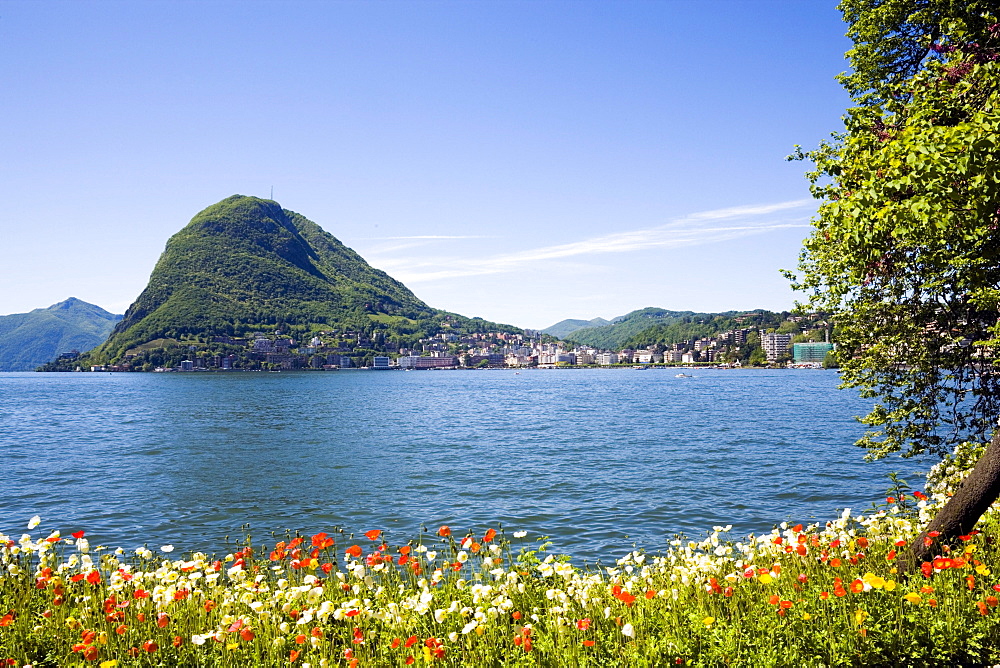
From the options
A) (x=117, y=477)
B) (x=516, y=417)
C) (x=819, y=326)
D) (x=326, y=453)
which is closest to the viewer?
(x=819, y=326)

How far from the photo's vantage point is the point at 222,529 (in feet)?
65.0

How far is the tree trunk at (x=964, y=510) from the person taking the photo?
303 inches

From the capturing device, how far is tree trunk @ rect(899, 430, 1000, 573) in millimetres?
7707

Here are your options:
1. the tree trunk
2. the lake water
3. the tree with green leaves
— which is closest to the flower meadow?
the tree trunk

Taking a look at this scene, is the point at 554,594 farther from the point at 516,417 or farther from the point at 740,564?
the point at 516,417

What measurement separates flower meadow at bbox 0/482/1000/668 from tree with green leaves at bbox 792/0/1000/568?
4.98 feet

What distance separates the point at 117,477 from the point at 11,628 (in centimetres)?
2542

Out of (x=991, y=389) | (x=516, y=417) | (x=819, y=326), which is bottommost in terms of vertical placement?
(x=516, y=417)

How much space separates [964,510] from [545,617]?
4.99 m

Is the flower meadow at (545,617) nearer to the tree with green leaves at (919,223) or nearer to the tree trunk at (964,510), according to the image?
the tree trunk at (964,510)

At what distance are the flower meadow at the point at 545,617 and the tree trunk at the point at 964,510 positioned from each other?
221 millimetres

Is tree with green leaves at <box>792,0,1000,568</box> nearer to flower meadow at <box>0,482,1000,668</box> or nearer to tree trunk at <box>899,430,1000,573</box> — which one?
tree trunk at <box>899,430,1000,573</box>

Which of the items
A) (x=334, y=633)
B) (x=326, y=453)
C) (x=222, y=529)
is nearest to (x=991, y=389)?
(x=334, y=633)

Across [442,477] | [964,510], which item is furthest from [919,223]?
[442,477]
